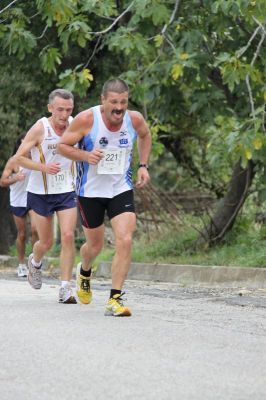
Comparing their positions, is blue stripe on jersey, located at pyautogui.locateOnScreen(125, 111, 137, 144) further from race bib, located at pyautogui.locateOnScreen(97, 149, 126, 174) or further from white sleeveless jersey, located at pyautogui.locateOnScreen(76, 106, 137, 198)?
race bib, located at pyautogui.locateOnScreen(97, 149, 126, 174)

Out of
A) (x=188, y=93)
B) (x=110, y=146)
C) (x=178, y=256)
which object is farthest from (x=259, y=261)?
(x=110, y=146)

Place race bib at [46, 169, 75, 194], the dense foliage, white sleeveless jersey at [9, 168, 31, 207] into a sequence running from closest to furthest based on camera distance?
race bib at [46, 169, 75, 194] < the dense foliage < white sleeveless jersey at [9, 168, 31, 207]

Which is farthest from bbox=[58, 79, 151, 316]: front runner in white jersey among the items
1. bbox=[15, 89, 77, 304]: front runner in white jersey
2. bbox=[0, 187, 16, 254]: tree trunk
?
bbox=[0, 187, 16, 254]: tree trunk

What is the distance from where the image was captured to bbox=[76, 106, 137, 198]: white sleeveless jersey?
1004 centimetres

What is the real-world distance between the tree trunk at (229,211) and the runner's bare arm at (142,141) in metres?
6.90

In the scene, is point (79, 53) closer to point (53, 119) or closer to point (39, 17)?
point (39, 17)

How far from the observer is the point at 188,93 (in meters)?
17.9

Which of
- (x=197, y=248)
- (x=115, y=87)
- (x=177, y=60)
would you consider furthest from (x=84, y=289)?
(x=197, y=248)

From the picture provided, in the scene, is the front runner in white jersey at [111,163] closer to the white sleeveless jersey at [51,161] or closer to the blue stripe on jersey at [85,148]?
the blue stripe on jersey at [85,148]

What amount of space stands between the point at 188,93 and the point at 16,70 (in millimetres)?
3690

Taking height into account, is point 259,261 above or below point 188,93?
below

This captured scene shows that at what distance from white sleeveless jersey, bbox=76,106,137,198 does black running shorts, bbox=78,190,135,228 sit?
5 cm

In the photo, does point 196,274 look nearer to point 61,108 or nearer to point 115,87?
point 61,108

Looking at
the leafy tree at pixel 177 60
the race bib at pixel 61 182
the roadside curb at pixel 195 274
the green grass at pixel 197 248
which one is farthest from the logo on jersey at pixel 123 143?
the green grass at pixel 197 248
